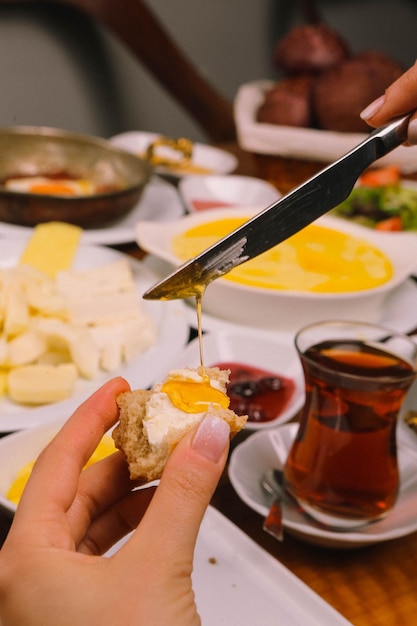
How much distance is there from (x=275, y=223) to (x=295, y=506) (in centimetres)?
37

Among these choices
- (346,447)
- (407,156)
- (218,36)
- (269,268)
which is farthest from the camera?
(218,36)

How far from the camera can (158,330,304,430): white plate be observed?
111 centimetres

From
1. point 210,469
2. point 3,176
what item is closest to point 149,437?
point 210,469

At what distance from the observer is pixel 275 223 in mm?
645

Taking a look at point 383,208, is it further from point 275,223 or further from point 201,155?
point 275,223

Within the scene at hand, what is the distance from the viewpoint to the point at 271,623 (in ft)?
2.29

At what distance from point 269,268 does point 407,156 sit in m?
1.14

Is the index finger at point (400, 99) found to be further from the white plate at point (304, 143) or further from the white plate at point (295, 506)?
the white plate at point (304, 143)

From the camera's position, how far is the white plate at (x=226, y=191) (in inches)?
78.6

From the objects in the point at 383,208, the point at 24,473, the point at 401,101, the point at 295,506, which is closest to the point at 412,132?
the point at 401,101

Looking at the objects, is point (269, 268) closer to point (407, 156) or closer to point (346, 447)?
point (346, 447)

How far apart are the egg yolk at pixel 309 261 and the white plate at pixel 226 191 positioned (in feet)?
1.21

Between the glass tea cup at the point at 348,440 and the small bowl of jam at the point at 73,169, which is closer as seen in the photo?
the glass tea cup at the point at 348,440

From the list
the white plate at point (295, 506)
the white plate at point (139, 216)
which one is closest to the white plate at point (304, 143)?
the white plate at point (139, 216)
